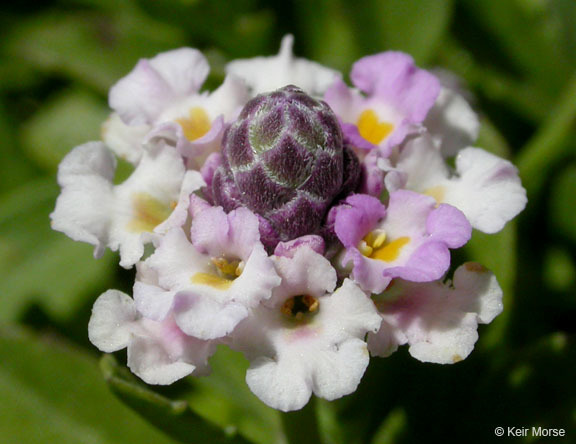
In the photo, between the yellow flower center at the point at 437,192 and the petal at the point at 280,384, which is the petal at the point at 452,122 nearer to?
the yellow flower center at the point at 437,192

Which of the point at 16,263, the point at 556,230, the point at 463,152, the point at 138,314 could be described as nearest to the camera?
the point at 138,314

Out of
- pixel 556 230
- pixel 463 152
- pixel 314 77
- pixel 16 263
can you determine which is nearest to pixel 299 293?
pixel 463 152

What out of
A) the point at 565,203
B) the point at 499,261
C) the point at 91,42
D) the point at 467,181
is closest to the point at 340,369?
the point at 467,181

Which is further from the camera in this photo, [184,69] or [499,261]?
[499,261]

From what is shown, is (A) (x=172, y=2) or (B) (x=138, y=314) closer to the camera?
(B) (x=138, y=314)

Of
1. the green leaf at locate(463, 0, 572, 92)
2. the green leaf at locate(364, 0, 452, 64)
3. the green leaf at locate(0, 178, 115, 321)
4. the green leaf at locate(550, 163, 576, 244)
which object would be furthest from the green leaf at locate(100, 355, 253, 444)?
the green leaf at locate(463, 0, 572, 92)

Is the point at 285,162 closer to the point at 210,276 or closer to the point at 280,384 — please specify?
the point at 210,276

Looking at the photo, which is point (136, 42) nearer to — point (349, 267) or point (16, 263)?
point (16, 263)
